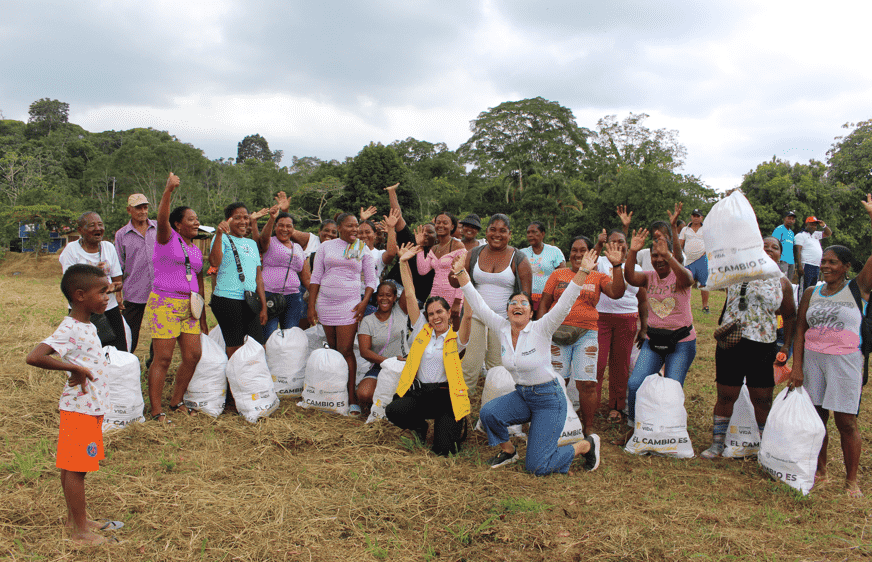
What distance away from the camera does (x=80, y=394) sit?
2.87 m

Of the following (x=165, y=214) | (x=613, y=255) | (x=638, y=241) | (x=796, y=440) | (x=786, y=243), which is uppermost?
(x=786, y=243)

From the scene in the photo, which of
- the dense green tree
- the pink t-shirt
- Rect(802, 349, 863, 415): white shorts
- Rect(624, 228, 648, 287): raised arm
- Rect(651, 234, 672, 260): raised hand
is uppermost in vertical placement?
the dense green tree

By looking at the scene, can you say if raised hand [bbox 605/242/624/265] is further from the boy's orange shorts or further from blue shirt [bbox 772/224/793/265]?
blue shirt [bbox 772/224/793/265]

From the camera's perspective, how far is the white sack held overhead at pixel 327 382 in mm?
5008

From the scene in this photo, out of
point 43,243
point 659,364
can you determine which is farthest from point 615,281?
point 43,243

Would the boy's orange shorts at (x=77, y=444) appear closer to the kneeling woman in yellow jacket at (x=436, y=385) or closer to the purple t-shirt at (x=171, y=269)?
the purple t-shirt at (x=171, y=269)

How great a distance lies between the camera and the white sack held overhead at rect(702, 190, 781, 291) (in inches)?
141

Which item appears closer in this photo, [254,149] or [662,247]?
[662,247]

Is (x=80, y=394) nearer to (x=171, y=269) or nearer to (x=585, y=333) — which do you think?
(x=171, y=269)

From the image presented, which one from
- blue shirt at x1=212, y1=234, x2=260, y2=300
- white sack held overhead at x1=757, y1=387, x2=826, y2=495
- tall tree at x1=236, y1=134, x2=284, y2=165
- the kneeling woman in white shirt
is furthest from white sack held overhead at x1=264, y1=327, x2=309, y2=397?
tall tree at x1=236, y1=134, x2=284, y2=165

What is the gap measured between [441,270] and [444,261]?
0.09 metres

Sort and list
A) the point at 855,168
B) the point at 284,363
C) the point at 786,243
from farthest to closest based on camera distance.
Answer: the point at 855,168 → the point at 786,243 → the point at 284,363

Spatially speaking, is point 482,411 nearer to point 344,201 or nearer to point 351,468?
point 351,468

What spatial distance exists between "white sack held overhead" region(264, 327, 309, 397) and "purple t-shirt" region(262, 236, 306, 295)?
1.60 feet
